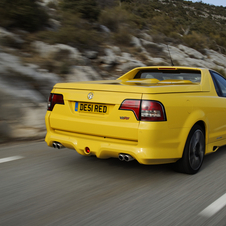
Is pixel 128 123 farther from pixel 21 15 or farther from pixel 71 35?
pixel 21 15

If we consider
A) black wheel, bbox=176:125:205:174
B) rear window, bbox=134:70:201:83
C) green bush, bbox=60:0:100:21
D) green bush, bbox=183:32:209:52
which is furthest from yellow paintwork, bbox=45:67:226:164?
green bush, bbox=183:32:209:52

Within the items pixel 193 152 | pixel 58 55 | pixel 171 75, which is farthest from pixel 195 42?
pixel 193 152

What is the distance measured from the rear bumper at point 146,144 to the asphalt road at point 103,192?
14.5 inches

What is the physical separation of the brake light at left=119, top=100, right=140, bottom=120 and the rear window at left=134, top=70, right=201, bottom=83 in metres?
1.58

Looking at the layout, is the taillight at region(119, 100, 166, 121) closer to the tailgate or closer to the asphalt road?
the tailgate

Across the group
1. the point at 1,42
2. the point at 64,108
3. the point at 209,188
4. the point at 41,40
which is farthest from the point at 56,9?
the point at 209,188

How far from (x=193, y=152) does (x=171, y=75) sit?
1540 millimetres

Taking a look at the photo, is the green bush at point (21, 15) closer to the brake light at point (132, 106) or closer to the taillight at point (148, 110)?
the brake light at point (132, 106)

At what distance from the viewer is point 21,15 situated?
1188cm

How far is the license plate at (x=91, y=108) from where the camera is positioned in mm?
3760

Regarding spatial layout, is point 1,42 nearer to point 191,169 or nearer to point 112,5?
point 191,169

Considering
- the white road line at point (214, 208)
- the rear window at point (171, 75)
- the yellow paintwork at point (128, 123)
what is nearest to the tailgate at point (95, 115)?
the yellow paintwork at point (128, 123)

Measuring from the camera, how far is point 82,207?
307cm

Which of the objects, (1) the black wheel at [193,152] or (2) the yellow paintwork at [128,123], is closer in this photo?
(2) the yellow paintwork at [128,123]
